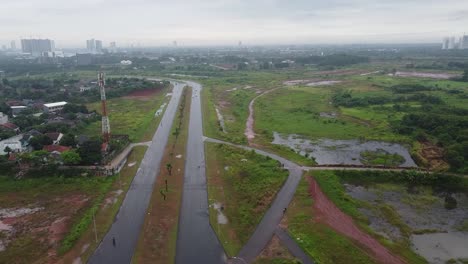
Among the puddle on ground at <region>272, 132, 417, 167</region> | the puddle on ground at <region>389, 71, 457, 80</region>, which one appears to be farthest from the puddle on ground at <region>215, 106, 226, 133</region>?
the puddle on ground at <region>389, 71, 457, 80</region>

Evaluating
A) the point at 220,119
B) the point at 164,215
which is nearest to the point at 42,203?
the point at 164,215

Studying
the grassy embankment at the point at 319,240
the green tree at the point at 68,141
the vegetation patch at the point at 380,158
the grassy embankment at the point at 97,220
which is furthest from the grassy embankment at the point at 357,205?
the green tree at the point at 68,141

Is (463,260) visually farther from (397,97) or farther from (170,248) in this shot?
(397,97)

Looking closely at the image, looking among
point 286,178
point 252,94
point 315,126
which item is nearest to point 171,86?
point 252,94

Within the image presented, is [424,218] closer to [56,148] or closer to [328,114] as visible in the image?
[56,148]

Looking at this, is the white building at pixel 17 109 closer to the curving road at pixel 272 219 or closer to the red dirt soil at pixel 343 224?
the curving road at pixel 272 219

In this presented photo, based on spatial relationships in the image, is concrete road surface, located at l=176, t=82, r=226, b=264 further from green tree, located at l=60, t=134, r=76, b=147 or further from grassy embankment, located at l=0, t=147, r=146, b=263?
green tree, located at l=60, t=134, r=76, b=147

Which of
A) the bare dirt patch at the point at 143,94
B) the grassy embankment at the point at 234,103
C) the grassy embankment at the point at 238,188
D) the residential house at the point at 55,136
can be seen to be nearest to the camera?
the grassy embankment at the point at 238,188
